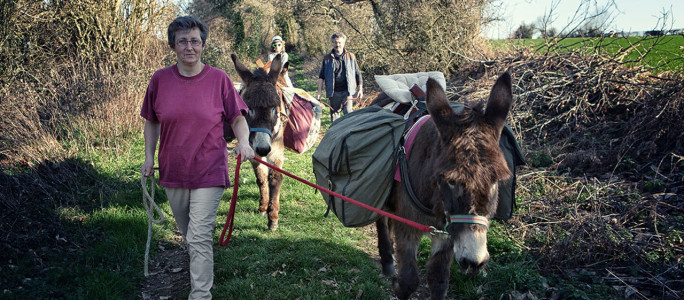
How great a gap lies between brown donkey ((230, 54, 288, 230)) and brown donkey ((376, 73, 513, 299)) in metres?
2.25

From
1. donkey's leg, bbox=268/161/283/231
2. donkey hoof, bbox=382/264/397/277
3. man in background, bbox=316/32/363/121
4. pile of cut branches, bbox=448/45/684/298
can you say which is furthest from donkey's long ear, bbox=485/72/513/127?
man in background, bbox=316/32/363/121

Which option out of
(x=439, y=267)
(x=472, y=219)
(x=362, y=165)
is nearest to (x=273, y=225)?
(x=362, y=165)

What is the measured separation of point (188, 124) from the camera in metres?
2.81

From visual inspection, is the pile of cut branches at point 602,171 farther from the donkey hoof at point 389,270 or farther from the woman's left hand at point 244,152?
the woman's left hand at point 244,152

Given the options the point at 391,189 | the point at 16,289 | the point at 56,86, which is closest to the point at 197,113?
the point at 391,189

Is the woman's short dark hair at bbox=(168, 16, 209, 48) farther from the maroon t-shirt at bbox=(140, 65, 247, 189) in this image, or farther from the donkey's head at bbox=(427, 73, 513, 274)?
the donkey's head at bbox=(427, 73, 513, 274)

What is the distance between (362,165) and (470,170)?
1.10 metres

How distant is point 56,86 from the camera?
6570mm

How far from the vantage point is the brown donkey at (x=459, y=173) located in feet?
6.42

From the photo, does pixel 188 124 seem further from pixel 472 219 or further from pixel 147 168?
pixel 472 219

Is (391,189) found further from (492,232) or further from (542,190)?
(542,190)

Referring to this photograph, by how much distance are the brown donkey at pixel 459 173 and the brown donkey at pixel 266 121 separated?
7.37 ft

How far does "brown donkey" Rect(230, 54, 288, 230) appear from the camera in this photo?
4449 mm

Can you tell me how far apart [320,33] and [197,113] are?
2908cm
